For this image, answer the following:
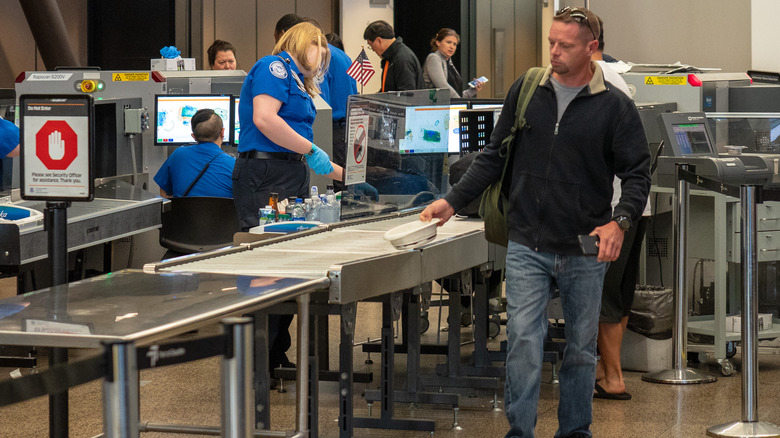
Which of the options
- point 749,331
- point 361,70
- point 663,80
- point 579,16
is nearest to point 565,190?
point 579,16

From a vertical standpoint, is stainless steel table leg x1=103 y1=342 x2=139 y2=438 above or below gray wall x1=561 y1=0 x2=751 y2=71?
below

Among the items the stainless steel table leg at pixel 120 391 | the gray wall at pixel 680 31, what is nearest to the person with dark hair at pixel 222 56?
the gray wall at pixel 680 31

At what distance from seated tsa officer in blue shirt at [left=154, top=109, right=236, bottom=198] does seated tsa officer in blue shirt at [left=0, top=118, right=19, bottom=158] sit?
1.46 meters

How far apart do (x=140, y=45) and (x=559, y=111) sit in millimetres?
11501

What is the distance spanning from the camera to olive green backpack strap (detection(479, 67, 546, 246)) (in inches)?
147

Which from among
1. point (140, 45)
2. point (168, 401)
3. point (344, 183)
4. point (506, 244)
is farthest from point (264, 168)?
point (140, 45)

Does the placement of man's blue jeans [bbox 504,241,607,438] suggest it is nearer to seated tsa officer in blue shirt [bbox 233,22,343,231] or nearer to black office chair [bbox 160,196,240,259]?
seated tsa officer in blue shirt [bbox 233,22,343,231]

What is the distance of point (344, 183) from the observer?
4.67 metres

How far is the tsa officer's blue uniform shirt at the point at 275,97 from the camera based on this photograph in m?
4.99

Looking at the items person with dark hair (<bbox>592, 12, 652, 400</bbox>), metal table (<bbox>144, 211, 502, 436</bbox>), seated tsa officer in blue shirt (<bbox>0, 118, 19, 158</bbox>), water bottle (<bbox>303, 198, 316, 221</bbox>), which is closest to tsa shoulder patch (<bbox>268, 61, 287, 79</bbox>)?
water bottle (<bbox>303, 198, 316, 221</bbox>)

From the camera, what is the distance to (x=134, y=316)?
2559mm

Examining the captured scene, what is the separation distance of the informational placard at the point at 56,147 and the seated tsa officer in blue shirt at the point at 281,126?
1.79 metres

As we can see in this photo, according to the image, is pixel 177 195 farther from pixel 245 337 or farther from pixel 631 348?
pixel 245 337

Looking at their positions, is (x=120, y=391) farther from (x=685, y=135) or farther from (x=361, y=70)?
(x=361, y=70)
